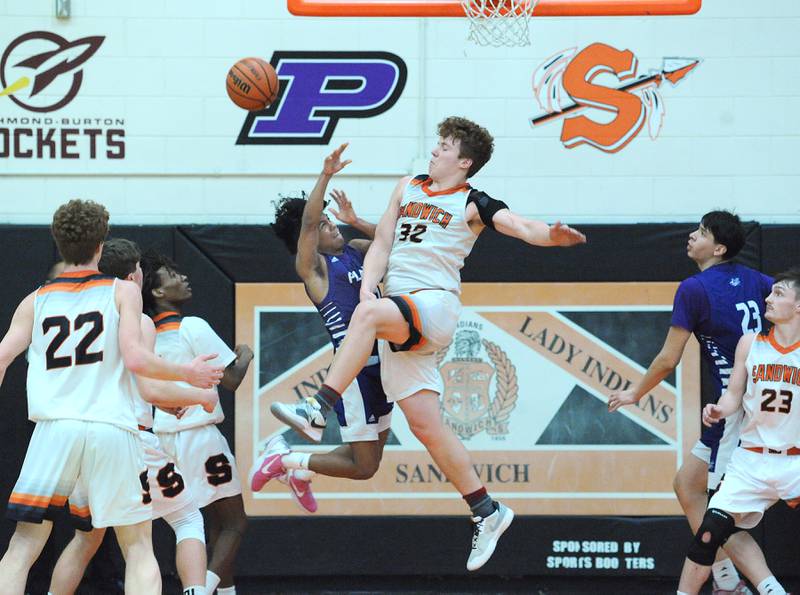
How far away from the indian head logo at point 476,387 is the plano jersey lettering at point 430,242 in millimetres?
1958

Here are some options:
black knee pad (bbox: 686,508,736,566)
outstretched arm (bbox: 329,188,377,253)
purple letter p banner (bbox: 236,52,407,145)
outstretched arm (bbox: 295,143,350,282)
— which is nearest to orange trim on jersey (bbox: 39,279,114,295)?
outstretched arm (bbox: 295,143,350,282)

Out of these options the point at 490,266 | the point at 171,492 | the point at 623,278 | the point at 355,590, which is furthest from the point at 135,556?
the point at 623,278

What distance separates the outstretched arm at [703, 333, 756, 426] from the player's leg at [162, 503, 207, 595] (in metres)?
2.95

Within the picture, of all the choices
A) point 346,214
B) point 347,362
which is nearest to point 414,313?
point 347,362

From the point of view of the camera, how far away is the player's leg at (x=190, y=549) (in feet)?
22.2

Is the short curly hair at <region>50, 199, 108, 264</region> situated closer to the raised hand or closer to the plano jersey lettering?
the plano jersey lettering

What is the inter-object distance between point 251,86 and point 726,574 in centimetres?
423

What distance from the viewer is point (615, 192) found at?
28.5 ft

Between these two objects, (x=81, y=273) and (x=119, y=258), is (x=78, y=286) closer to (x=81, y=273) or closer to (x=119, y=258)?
(x=81, y=273)

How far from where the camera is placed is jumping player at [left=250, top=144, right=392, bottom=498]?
713 centimetres

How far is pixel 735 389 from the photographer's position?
6.79 meters

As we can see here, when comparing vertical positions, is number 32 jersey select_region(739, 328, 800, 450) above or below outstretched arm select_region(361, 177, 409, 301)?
below

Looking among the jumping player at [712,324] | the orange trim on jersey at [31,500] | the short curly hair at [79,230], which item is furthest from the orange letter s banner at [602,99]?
the orange trim on jersey at [31,500]

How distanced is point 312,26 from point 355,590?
4.04 metres
